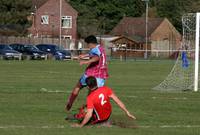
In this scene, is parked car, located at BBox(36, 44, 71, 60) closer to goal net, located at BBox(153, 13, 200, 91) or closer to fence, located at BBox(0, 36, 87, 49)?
fence, located at BBox(0, 36, 87, 49)

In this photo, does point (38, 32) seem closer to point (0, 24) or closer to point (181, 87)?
point (0, 24)

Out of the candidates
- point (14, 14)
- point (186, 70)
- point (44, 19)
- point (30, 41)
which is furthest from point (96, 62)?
point (44, 19)

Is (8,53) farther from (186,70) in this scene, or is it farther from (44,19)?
(44,19)

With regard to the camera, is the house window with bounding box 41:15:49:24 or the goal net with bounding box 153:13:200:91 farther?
the house window with bounding box 41:15:49:24

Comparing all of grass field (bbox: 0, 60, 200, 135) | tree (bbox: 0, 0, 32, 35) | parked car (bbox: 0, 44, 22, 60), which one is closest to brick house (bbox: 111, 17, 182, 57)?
tree (bbox: 0, 0, 32, 35)

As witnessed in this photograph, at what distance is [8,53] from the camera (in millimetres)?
63844

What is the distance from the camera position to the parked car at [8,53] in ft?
209

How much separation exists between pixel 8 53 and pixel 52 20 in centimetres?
4159

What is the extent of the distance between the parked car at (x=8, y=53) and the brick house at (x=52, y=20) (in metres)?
38.1

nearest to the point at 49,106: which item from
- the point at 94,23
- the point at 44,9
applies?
the point at 44,9

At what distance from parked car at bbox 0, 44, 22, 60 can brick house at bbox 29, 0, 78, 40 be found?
38.1 meters

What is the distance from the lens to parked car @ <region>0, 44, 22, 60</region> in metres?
63.8

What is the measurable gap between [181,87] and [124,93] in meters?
3.80

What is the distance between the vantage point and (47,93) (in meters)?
22.9
